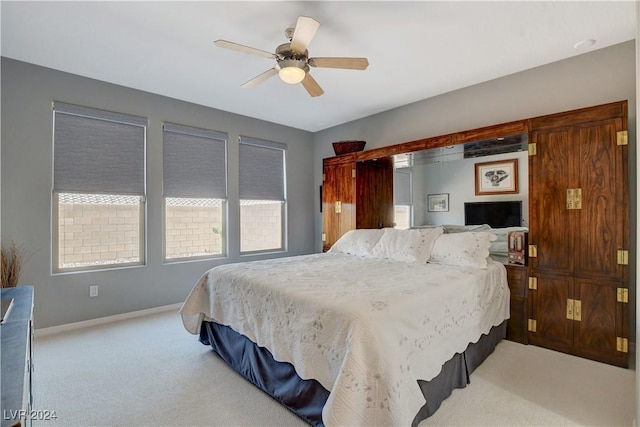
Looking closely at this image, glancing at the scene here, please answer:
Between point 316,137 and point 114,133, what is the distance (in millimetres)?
3218

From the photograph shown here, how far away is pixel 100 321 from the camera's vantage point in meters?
3.60

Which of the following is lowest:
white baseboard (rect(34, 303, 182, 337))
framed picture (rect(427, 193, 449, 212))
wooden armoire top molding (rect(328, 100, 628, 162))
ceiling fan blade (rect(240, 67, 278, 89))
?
white baseboard (rect(34, 303, 182, 337))

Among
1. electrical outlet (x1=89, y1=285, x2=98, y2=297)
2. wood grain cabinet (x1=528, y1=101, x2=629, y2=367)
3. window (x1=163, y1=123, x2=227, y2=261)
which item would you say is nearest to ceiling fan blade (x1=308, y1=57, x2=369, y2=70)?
wood grain cabinet (x1=528, y1=101, x2=629, y2=367)

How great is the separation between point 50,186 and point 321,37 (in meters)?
3.18

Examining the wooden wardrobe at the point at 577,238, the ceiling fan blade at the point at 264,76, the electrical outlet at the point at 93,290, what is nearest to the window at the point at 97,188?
the electrical outlet at the point at 93,290

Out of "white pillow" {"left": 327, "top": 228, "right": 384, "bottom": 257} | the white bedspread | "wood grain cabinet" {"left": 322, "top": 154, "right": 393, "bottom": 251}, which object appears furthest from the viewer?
"wood grain cabinet" {"left": 322, "top": 154, "right": 393, "bottom": 251}

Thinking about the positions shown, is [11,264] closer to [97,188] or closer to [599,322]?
Answer: [97,188]

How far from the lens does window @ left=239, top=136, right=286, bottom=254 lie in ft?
16.3

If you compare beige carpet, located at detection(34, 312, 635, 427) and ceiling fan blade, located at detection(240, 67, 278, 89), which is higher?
ceiling fan blade, located at detection(240, 67, 278, 89)

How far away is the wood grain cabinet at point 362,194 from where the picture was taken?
14.8 feet

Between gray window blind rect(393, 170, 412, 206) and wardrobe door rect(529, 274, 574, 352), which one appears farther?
gray window blind rect(393, 170, 412, 206)

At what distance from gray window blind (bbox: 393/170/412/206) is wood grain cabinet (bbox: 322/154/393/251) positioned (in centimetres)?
7

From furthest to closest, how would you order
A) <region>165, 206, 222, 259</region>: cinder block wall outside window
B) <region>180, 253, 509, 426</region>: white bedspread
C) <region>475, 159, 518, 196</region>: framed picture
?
<region>165, 206, 222, 259</region>: cinder block wall outside window, <region>475, 159, 518, 196</region>: framed picture, <region>180, 253, 509, 426</region>: white bedspread

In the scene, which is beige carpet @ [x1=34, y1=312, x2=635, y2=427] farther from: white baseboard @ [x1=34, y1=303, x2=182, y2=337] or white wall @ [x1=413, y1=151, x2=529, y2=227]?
white wall @ [x1=413, y1=151, x2=529, y2=227]
